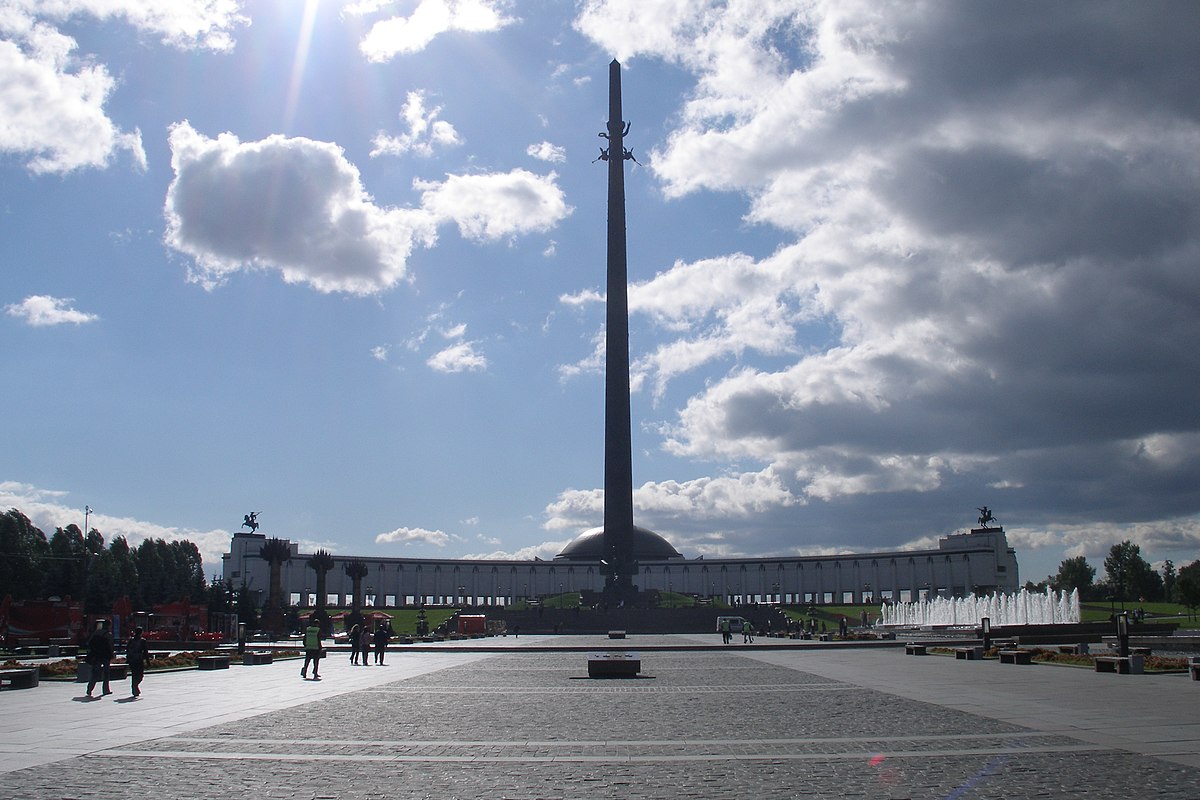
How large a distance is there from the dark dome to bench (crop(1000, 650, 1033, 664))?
109522 millimetres

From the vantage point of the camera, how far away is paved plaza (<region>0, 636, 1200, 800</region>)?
367 inches

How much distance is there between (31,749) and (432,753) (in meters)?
4.61

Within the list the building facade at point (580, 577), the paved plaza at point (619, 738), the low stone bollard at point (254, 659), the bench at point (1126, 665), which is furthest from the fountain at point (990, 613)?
the building facade at point (580, 577)

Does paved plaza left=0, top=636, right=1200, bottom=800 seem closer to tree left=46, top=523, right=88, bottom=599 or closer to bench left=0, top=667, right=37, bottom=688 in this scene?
bench left=0, top=667, right=37, bottom=688

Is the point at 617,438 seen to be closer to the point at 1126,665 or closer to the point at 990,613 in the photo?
the point at 990,613

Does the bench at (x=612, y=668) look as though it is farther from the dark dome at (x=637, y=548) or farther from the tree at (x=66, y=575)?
the dark dome at (x=637, y=548)

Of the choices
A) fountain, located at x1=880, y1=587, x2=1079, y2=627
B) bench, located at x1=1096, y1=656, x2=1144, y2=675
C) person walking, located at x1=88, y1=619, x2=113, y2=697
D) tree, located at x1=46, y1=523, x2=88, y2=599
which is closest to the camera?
person walking, located at x1=88, y1=619, x2=113, y2=697

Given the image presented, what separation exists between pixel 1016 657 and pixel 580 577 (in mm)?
112667

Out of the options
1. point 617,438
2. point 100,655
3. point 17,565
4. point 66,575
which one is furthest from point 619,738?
point 66,575

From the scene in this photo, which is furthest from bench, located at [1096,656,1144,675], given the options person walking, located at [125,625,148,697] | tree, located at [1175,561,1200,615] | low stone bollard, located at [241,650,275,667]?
tree, located at [1175,561,1200,615]

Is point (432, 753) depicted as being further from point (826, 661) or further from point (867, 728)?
point (826, 661)

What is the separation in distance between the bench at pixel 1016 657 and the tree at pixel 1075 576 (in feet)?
420

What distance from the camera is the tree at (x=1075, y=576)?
143 m

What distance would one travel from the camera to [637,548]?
137m
